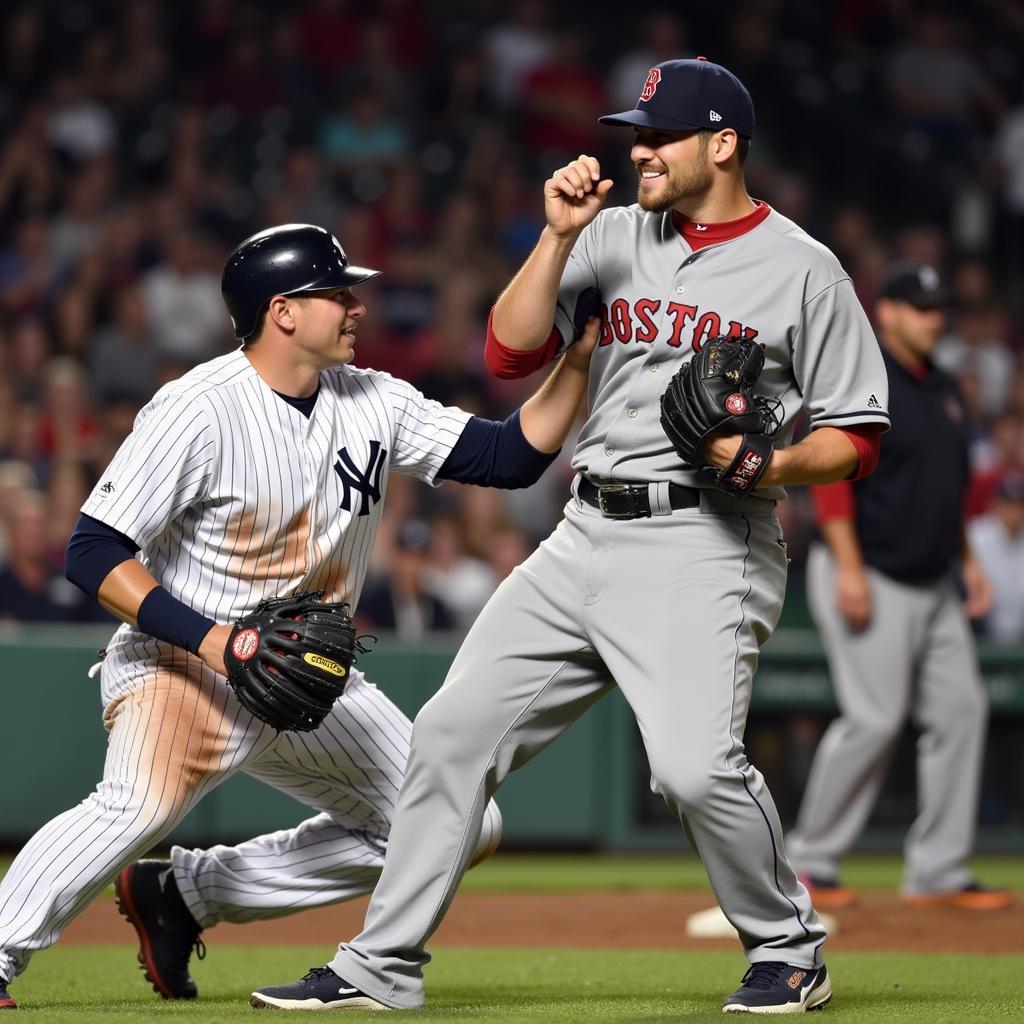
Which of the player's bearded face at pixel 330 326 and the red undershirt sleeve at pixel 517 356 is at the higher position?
the player's bearded face at pixel 330 326

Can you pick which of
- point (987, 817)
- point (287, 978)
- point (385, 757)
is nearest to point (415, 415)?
point (385, 757)

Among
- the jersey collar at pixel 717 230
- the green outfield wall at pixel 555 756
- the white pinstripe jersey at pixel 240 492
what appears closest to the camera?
the white pinstripe jersey at pixel 240 492

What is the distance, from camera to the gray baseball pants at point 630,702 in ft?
12.1

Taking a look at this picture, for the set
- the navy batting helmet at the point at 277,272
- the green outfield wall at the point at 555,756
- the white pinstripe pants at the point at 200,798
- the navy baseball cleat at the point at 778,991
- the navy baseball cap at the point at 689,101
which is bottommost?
the green outfield wall at the point at 555,756

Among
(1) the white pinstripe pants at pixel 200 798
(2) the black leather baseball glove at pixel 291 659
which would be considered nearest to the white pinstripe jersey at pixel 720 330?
(2) the black leather baseball glove at pixel 291 659

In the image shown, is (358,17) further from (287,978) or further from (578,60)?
(287,978)

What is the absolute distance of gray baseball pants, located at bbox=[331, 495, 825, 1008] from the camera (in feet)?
12.1

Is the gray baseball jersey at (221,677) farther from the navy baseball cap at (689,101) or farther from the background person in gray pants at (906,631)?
the background person in gray pants at (906,631)

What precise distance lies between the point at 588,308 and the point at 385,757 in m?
1.14

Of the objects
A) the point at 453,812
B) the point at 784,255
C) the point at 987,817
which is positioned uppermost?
the point at 784,255

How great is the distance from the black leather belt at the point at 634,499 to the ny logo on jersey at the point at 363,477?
22.9 inches

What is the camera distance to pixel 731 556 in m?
3.80

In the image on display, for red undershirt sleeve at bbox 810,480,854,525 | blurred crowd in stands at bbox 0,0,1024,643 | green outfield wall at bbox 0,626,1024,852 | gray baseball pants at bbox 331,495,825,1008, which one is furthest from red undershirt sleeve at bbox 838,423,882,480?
blurred crowd in stands at bbox 0,0,1024,643

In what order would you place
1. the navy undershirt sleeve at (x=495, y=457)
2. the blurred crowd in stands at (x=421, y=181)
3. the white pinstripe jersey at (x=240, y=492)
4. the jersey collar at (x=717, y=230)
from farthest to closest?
the blurred crowd in stands at (x=421, y=181) < the navy undershirt sleeve at (x=495, y=457) < the jersey collar at (x=717, y=230) < the white pinstripe jersey at (x=240, y=492)
